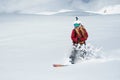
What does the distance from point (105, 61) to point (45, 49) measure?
316 inches

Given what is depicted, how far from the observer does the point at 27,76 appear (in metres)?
17.3

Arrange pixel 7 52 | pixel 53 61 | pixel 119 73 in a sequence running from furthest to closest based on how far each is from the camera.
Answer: pixel 7 52 < pixel 53 61 < pixel 119 73

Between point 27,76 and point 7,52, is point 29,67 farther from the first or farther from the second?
point 7,52

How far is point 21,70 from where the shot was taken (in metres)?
18.9

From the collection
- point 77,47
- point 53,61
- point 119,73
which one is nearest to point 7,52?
point 53,61

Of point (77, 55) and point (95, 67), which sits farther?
point (77, 55)

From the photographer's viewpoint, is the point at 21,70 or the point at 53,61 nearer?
the point at 21,70

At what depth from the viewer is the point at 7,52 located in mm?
26266

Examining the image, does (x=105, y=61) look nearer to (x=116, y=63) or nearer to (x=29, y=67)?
(x=116, y=63)

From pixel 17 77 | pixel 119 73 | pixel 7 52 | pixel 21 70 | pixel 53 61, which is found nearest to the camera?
pixel 119 73

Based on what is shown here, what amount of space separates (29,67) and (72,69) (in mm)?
2221

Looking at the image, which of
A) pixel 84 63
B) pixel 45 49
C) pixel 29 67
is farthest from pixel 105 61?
pixel 45 49

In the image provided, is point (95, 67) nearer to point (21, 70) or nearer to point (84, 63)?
point (84, 63)

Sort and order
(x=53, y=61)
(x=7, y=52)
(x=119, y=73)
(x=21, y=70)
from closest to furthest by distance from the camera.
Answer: (x=119, y=73)
(x=21, y=70)
(x=53, y=61)
(x=7, y=52)
